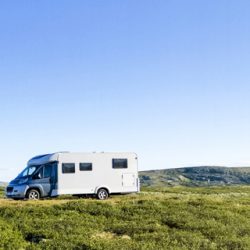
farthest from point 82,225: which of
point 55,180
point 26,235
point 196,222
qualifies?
point 55,180

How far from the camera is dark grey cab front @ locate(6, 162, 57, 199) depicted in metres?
35.0

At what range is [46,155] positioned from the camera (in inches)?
1438

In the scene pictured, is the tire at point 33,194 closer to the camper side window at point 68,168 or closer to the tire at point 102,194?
the camper side window at point 68,168

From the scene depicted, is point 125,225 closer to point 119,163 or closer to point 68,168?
point 68,168

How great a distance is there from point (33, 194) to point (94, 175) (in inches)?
193

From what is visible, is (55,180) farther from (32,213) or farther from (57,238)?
(57,238)

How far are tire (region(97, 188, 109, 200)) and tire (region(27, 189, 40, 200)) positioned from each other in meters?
4.73

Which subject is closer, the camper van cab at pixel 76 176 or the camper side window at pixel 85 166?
the camper van cab at pixel 76 176

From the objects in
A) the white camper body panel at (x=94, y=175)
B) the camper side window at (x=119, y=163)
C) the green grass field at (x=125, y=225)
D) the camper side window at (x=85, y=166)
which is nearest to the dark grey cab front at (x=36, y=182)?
the white camper body panel at (x=94, y=175)

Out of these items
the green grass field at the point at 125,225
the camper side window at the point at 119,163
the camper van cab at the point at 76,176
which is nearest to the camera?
the green grass field at the point at 125,225

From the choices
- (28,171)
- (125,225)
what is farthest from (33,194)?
(125,225)

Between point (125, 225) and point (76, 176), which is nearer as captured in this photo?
point (125, 225)

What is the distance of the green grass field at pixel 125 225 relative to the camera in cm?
2089

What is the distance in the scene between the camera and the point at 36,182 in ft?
116
